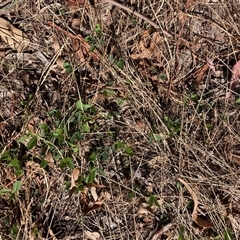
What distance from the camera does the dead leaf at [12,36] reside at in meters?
2.66

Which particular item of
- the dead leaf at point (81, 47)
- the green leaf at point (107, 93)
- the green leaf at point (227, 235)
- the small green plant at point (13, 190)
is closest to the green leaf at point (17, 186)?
the small green plant at point (13, 190)

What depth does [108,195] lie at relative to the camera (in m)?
2.49

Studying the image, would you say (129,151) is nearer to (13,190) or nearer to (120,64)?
(120,64)

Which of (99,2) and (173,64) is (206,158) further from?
(99,2)

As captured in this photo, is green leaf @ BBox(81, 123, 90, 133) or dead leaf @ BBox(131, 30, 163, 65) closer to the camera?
green leaf @ BBox(81, 123, 90, 133)

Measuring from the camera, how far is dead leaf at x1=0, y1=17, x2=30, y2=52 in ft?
8.73

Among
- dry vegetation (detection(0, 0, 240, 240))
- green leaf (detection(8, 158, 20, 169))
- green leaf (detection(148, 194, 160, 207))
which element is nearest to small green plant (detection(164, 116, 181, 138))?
dry vegetation (detection(0, 0, 240, 240))

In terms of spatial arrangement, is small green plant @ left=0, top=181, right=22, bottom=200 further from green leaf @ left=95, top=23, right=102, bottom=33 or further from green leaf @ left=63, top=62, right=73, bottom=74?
green leaf @ left=95, top=23, right=102, bottom=33

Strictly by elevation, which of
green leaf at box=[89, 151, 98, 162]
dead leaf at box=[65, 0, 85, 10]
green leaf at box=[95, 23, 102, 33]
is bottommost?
green leaf at box=[89, 151, 98, 162]

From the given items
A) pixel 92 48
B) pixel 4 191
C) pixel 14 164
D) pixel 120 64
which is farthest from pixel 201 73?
pixel 4 191

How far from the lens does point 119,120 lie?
102 inches

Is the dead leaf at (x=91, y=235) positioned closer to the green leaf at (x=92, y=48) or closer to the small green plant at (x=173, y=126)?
the small green plant at (x=173, y=126)

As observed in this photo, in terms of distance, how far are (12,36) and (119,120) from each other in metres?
0.74

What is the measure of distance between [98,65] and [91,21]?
0.81 ft
